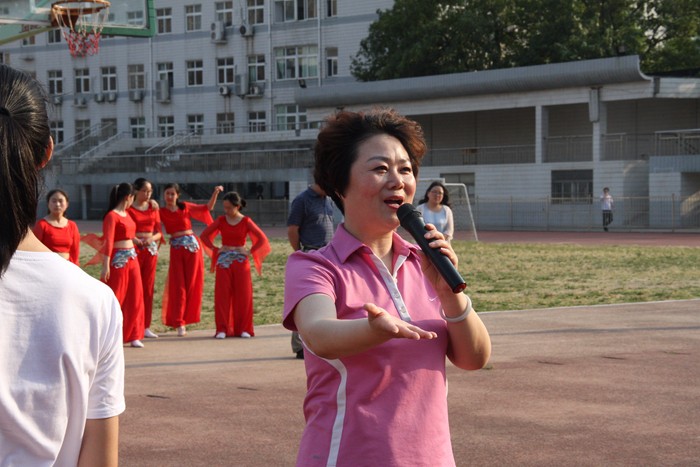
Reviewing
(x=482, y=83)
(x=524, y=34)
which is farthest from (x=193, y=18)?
(x=482, y=83)

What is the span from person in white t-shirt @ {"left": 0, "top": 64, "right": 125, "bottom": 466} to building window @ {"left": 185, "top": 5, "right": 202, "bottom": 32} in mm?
63172

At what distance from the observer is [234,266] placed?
542 inches

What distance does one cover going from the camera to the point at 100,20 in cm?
1670

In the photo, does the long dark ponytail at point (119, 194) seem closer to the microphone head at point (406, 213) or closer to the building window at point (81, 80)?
the microphone head at point (406, 213)

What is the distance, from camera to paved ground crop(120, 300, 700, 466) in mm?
7059

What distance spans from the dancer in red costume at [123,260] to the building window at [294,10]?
48820mm

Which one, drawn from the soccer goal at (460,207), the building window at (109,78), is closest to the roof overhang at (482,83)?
the soccer goal at (460,207)

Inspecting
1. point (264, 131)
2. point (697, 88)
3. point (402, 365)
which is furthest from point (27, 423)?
point (264, 131)

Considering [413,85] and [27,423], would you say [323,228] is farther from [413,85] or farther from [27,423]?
[413,85]

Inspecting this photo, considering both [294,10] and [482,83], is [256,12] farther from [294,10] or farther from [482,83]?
[482,83]

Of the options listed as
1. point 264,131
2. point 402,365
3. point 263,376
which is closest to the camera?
point 402,365

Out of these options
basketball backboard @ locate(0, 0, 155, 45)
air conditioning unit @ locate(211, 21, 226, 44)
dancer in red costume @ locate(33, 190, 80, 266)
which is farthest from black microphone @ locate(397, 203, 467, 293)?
air conditioning unit @ locate(211, 21, 226, 44)

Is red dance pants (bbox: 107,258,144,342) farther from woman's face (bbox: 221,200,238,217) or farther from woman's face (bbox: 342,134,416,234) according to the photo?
woman's face (bbox: 342,134,416,234)

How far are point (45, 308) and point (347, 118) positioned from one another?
1395mm
